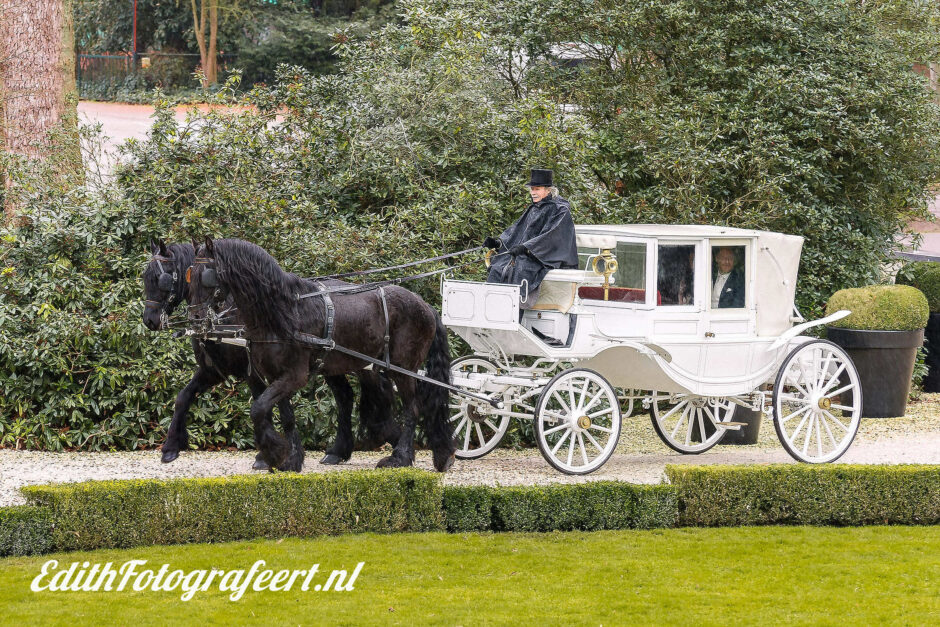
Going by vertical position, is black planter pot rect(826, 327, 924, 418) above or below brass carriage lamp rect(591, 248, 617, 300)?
below

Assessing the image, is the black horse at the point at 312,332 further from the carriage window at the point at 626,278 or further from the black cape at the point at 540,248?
the carriage window at the point at 626,278

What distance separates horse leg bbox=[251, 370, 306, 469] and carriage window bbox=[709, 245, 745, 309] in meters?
3.19

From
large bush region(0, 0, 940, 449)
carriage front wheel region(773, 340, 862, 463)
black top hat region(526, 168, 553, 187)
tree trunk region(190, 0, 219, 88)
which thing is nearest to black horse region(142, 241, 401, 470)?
large bush region(0, 0, 940, 449)

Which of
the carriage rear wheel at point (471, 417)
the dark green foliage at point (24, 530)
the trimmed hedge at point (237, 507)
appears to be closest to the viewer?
the dark green foliage at point (24, 530)

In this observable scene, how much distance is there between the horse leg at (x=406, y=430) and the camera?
8.12 metres

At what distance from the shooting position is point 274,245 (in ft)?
31.7

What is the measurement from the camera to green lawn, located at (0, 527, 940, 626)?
5.46 metres

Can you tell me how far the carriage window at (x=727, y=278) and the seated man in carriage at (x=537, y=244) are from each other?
1.11m

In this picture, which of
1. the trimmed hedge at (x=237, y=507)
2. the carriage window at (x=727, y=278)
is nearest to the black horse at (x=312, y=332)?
the trimmed hedge at (x=237, y=507)

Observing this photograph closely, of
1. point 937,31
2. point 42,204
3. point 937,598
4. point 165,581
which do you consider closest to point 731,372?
point 937,598

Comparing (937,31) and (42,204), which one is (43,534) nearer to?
(42,204)

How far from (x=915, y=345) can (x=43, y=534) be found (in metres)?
8.60

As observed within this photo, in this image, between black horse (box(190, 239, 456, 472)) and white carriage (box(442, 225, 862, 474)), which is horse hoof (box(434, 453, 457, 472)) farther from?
white carriage (box(442, 225, 862, 474))

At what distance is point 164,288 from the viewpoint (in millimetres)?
7340
